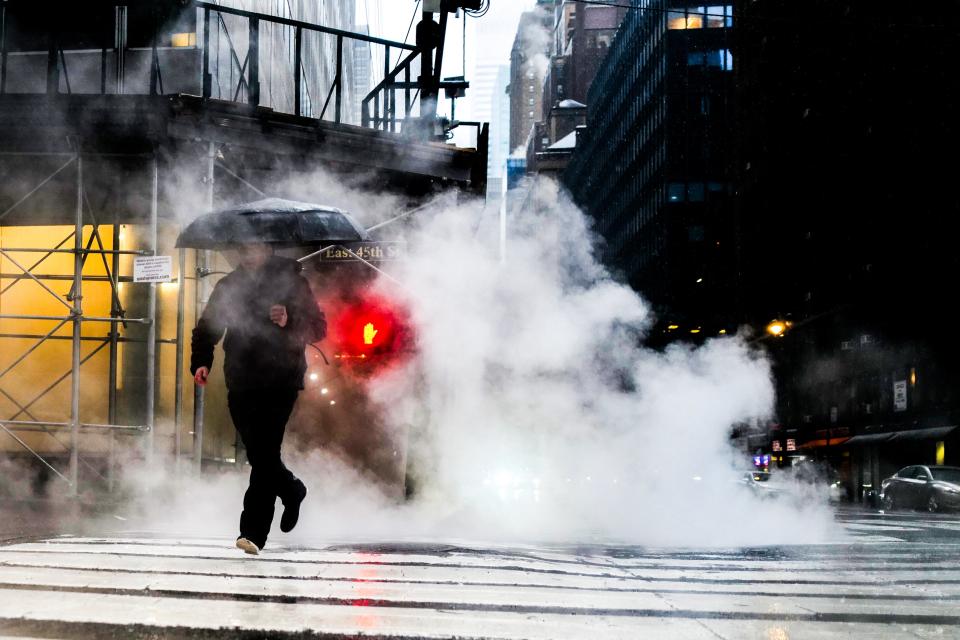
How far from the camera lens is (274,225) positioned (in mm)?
6699

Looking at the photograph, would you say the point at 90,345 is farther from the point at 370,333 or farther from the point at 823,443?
the point at 823,443

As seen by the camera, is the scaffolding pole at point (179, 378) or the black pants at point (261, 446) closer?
the black pants at point (261, 446)

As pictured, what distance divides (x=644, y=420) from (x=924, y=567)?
700 cm

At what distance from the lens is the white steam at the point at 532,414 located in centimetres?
1180

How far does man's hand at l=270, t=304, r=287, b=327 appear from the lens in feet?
16.9

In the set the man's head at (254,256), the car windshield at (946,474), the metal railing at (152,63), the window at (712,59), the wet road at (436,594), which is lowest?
the car windshield at (946,474)

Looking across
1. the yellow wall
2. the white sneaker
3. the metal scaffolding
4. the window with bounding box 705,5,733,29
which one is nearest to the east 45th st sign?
the yellow wall

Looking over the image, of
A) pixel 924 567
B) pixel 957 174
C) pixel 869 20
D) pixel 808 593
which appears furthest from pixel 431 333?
pixel 869 20

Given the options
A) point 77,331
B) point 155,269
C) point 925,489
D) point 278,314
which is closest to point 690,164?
point 925,489

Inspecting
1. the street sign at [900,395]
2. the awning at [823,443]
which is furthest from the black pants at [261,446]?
the awning at [823,443]

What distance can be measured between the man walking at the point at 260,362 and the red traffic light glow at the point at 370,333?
5.81 metres

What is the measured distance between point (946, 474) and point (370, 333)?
16.9m

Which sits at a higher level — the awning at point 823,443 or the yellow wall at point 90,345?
the yellow wall at point 90,345

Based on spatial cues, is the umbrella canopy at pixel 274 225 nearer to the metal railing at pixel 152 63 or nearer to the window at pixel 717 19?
the metal railing at pixel 152 63
